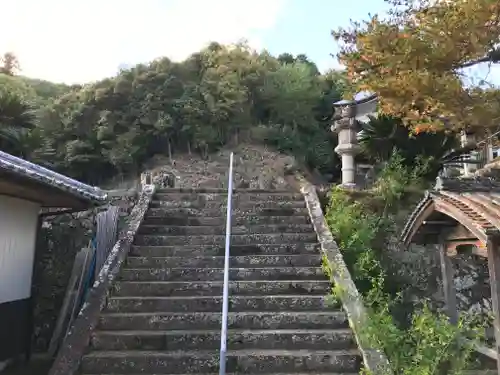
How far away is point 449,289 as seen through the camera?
709 centimetres

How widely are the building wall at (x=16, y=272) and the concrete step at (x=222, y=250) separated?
1.45 meters

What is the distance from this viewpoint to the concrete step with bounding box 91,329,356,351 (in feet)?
17.6

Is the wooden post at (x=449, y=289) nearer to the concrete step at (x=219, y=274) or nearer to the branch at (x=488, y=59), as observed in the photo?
the concrete step at (x=219, y=274)

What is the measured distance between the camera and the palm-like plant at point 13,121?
9.60 metres

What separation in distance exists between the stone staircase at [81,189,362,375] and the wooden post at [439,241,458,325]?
5.91ft

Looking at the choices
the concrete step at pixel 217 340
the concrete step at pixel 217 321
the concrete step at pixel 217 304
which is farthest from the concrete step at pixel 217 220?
the concrete step at pixel 217 340

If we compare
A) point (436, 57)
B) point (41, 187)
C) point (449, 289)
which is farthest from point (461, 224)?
point (41, 187)

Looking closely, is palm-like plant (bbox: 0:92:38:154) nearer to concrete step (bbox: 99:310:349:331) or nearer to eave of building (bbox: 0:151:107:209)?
eave of building (bbox: 0:151:107:209)

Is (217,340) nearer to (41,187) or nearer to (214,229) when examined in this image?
(41,187)

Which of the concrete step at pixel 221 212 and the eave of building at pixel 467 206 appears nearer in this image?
the eave of building at pixel 467 206

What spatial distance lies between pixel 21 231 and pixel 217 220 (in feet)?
9.97

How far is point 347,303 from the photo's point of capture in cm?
588

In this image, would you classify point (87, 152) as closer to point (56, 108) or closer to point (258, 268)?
point (56, 108)

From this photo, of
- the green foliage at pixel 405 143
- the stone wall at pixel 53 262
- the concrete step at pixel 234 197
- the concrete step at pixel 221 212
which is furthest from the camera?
the green foliage at pixel 405 143
